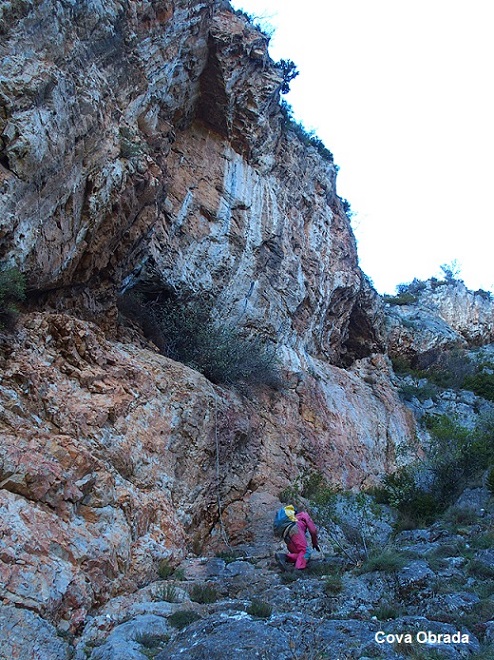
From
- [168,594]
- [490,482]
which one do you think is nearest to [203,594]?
[168,594]

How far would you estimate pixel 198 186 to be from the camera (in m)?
14.3

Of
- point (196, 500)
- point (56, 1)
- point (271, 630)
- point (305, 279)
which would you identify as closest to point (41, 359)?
point (196, 500)

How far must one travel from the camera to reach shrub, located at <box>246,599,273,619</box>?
6.27m

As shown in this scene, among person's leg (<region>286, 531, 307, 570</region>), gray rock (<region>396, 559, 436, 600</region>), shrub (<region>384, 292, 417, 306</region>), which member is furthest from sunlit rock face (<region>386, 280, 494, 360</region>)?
gray rock (<region>396, 559, 436, 600</region>)

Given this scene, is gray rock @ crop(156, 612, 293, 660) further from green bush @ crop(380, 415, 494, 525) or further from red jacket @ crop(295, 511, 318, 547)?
green bush @ crop(380, 415, 494, 525)

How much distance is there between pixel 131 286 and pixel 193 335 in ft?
5.57

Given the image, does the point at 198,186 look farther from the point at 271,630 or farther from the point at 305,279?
the point at 271,630

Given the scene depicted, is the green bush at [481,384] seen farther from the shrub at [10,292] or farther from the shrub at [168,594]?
the shrub at [10,292]

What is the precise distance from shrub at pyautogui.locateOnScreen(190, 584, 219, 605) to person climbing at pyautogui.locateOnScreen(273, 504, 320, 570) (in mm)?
1716

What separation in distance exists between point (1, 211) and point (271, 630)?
19.4 feet

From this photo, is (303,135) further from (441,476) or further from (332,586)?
(332,586)

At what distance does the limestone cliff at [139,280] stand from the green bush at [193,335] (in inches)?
16.2

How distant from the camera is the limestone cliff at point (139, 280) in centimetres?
704

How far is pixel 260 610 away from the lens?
249 inches
